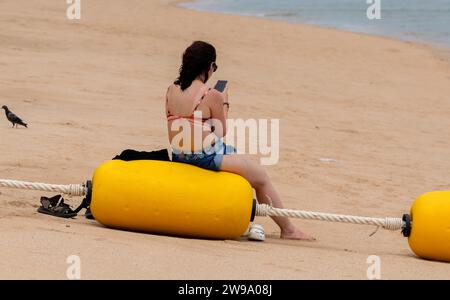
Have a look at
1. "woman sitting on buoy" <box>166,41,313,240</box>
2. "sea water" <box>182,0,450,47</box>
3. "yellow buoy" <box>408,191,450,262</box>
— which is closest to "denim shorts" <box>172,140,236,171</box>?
"woman sitting on buoy" <box>166,41,313,240</box>

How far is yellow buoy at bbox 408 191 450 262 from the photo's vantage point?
725cm

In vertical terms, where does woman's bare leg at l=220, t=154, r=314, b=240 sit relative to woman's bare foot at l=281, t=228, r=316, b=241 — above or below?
above

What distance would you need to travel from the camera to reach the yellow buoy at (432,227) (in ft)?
23.8

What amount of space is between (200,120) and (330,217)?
3.80 ft

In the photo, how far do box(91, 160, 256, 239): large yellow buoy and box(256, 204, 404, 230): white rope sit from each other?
24 cm

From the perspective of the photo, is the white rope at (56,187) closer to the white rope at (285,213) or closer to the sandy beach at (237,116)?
the white rope at (285,213)

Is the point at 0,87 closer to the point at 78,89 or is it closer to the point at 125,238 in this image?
the point at 78,89

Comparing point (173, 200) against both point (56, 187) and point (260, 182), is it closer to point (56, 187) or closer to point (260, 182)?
point (260, 182)

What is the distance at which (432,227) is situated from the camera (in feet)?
23.9

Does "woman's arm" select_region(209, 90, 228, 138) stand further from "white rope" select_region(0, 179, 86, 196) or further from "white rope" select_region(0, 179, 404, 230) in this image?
"white rope" select_region(0, 179, 86, 196)

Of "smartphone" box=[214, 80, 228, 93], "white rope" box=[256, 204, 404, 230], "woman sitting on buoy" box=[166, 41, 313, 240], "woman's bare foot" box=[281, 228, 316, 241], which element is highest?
"smartphone" box=[214, 80, 228, 93]

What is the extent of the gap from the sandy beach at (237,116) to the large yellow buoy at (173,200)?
11 cm

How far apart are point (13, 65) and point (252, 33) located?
915 cm

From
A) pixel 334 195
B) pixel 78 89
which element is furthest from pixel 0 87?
pixel 334 195
